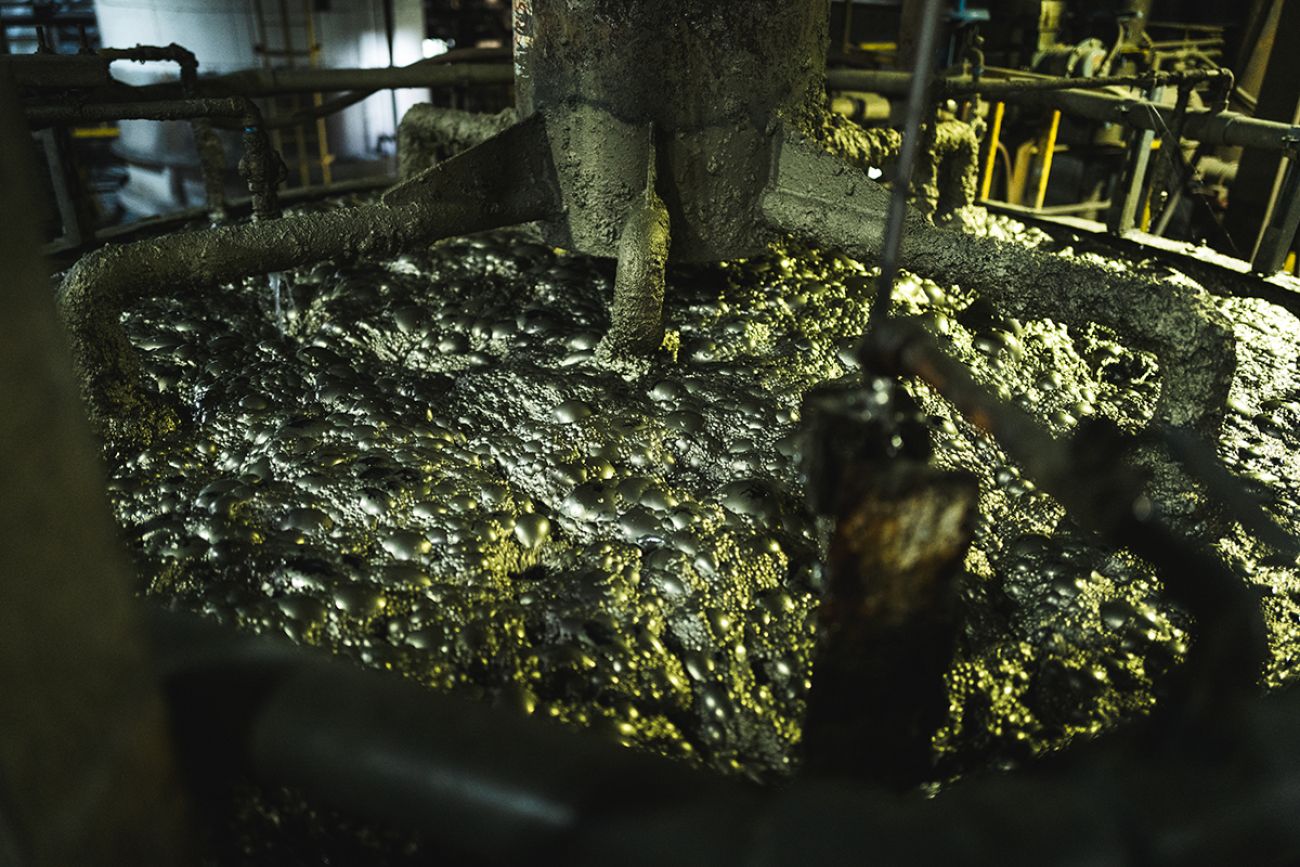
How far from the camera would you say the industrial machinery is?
3.11 feet

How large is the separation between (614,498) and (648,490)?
0.27 ft

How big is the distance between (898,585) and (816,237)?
5.45 feet

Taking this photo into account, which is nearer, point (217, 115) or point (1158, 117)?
point (217, 115)

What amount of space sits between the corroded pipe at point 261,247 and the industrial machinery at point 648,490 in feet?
0.04

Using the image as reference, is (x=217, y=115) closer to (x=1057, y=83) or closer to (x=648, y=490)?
(x=648, y=490)

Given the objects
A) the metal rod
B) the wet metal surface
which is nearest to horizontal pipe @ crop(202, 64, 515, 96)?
the wet metal surface

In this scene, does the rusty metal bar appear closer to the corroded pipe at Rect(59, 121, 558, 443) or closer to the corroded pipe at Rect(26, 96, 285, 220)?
the corroded pipe at Rect(59, 121, 558, 443)

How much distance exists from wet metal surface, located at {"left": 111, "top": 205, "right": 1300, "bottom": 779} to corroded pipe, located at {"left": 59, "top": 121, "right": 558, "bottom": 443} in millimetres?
162

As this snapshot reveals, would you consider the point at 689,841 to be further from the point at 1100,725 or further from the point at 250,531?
the point at 250,531

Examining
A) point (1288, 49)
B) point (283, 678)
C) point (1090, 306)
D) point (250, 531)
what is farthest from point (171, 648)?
point (1288, 49)

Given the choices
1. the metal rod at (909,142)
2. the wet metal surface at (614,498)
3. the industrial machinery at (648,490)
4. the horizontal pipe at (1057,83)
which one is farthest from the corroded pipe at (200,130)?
the metal rod at (909,142)

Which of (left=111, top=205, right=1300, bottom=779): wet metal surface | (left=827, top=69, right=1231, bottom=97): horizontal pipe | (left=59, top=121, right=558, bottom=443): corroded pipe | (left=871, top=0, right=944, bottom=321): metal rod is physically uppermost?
(left=871, top=0, right=944, bottom=321): metal rod

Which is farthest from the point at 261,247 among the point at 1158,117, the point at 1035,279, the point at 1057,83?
the point at 1158,117

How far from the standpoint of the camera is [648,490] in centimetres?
208
